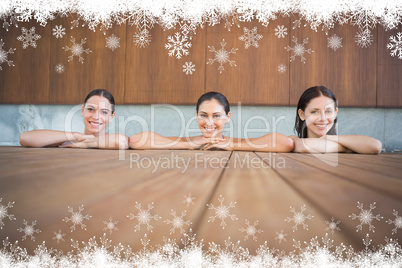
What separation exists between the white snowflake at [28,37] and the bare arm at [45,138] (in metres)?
1.30

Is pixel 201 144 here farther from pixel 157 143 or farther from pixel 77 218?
pixel 77 218

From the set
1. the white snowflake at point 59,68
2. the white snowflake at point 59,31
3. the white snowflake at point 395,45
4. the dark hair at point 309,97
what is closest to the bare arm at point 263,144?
the dark hair at point 309,97

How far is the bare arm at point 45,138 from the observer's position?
889mm

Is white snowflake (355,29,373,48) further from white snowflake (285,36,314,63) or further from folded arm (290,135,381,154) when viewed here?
folded arm (290,135,381,154)

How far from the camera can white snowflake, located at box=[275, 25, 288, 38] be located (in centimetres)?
162

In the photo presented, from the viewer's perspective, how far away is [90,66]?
1715 millimetres

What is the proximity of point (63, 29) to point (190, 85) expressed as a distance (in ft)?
3.73

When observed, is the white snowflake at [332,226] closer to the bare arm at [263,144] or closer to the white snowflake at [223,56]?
the bare arm at [263,144]

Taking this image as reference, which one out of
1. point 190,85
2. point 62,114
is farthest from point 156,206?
point 62,114

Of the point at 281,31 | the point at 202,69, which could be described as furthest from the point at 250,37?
the point at 202,69

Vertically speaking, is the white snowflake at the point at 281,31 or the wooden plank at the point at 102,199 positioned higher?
the white snowflake at the point at 281,31

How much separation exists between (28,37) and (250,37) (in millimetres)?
1833

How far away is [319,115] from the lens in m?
1.13

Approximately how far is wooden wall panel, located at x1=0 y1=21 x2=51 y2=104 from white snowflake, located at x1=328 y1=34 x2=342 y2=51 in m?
2.21
